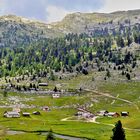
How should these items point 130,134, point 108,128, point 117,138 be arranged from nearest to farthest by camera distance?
point 117,138, point 130,134, point 108,128

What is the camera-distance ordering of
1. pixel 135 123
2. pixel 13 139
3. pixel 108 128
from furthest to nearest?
pixel 135 123 → pixel 108 128 → pixel 13 139

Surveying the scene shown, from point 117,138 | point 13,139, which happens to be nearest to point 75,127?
point 13,139

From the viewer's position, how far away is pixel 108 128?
614 feet

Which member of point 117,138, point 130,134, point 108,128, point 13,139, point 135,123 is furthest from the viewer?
point 135,123

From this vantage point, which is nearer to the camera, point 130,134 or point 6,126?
point 130,134

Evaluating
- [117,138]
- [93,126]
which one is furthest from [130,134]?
[117,138]

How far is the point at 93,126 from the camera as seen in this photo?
648 ft

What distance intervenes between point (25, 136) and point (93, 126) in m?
Result: 42.8

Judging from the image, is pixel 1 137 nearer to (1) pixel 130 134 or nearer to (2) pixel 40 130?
(2) pixel 40 130

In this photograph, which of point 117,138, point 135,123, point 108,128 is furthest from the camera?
point 135,123

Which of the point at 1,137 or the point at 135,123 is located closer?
the point at 1,137

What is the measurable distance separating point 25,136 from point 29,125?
32791 mm

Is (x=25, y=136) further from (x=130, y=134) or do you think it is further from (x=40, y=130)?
(x=130, y=134)

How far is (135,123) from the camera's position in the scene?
200 m
